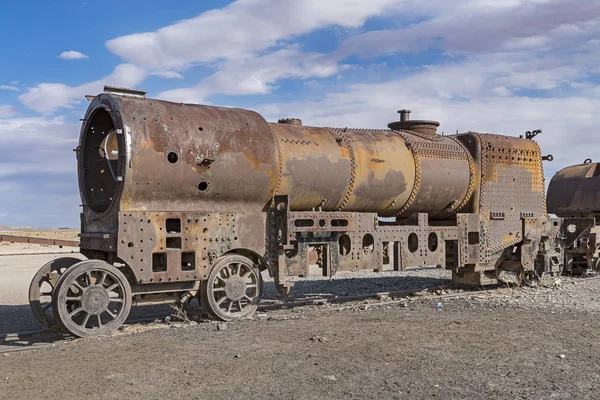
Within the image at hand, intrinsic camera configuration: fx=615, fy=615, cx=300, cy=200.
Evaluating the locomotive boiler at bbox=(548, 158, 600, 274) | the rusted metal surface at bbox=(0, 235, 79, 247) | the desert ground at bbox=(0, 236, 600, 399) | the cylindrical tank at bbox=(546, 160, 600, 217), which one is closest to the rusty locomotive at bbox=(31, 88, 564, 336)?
the desert ground at bbox=(0, 236, 600, 399)

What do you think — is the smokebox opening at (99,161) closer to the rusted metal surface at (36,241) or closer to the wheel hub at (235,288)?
the wheel hub at (235,288)

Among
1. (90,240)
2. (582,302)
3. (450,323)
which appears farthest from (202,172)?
(582,302)

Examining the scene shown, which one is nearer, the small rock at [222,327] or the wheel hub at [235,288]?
the small rock at [222,327]

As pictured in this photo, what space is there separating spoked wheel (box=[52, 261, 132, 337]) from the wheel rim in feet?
4.20

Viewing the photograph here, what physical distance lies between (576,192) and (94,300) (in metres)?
14.8

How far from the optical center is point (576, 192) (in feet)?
59.4

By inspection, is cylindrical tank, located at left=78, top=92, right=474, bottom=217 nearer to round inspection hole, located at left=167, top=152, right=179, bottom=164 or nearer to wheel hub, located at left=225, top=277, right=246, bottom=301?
round inspection hole, located at left=167, top=152, right=179, bottom=164

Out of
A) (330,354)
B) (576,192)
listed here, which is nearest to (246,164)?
(330,354)

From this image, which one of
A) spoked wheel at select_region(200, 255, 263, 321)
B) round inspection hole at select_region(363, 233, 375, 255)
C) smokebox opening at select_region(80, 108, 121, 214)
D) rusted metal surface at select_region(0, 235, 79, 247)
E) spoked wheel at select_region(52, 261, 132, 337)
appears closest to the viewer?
spoked wheel at select_region(52, 261, 132, 337)

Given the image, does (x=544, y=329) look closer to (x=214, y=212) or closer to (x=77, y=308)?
(x=214, y=212)

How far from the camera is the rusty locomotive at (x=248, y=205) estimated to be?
8578mm

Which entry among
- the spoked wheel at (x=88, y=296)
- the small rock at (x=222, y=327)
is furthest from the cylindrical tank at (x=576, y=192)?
the spoked wheel at (x=88, y=296)

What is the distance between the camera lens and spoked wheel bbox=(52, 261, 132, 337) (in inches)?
315

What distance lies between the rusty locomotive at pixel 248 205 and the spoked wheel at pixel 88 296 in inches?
0.7
